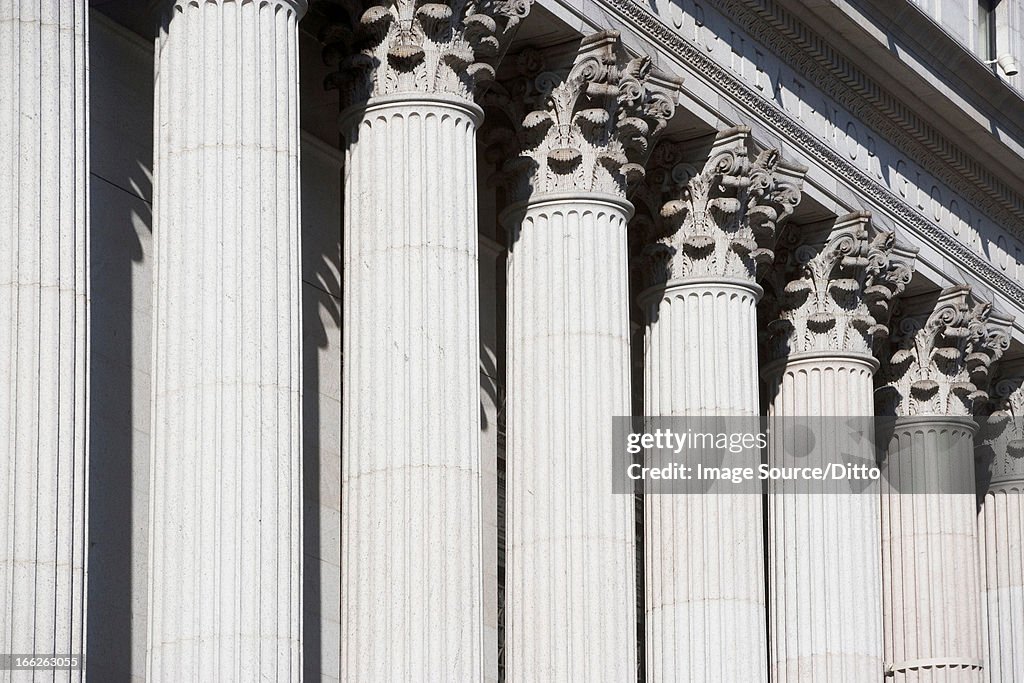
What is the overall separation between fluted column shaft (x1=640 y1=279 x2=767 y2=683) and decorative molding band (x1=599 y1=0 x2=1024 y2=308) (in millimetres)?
3317

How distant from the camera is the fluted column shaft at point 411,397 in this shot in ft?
94.7

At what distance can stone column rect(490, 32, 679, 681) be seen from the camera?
107ft

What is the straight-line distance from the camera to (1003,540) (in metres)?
49.8

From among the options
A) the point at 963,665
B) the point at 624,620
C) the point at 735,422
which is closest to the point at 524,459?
the point at 624,620

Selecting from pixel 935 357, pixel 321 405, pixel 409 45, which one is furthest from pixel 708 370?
pixel 935 357

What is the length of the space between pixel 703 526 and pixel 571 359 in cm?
457

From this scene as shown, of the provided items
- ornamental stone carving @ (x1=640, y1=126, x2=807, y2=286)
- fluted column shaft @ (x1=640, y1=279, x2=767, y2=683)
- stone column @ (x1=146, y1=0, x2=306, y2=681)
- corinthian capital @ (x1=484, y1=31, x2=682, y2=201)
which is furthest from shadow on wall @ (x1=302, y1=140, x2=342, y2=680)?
stone column @ (x1=146, y1=0, x2=306, y2=681)

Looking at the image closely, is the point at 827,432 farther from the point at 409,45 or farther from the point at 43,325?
the point at 43,325

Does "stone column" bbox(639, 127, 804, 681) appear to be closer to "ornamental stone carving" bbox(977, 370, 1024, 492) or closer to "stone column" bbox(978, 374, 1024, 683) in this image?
"ornamental stone carving" bbox(977, 370, 1024, 492)

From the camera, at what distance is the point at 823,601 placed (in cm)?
4053

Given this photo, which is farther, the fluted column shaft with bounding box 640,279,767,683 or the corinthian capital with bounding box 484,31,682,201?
the fluted column shaft with bounding box 640,279,767,683

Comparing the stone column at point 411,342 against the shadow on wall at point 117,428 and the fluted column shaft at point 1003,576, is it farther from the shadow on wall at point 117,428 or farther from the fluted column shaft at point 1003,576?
the fluted column shaft at point 1003,576

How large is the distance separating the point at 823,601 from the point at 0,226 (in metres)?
20.3

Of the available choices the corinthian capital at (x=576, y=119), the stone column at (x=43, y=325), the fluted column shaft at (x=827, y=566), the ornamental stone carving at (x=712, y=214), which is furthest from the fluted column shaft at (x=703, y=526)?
the stone column at (x=43, y=325)
